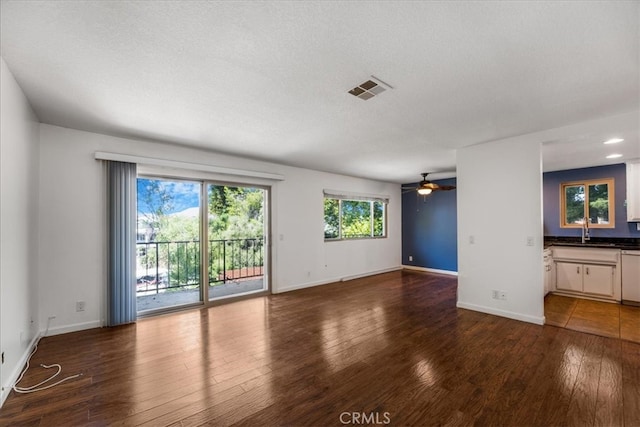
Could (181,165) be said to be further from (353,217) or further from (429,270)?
(429,270)

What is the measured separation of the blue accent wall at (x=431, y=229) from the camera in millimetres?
6828

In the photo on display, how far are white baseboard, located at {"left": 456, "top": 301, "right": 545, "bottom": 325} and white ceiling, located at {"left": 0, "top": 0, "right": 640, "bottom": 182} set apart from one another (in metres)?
2.26

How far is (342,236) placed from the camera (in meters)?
6.62

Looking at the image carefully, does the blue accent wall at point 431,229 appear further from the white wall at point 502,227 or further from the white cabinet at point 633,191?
the white cabinet at point 633,191

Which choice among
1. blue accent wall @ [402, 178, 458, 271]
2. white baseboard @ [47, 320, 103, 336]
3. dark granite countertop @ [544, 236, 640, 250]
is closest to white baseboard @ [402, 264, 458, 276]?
blue accent wall @ [402, 178, 458, 271]

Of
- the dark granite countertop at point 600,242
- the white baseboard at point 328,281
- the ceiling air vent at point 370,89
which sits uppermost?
the ceiling air vent at point 370,89

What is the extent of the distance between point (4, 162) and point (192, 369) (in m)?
2.20

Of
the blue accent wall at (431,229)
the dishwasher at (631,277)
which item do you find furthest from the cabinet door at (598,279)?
the blue accent wall at (431,229)

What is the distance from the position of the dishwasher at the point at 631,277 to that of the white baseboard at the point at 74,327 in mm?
7521

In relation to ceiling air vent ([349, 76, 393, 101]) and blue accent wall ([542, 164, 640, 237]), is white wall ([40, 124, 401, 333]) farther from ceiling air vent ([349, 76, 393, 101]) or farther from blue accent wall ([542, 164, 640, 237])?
blue accent wall ([542, 164, 640, 237])

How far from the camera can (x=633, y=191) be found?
15.4ft

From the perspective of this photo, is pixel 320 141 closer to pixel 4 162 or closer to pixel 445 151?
pixel 445 151

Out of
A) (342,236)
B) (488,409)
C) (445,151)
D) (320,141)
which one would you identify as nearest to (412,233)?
(342,236)
